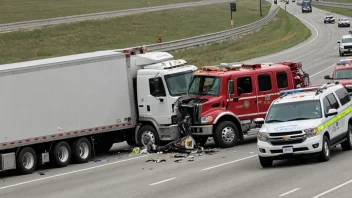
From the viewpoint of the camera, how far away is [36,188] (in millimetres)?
18797

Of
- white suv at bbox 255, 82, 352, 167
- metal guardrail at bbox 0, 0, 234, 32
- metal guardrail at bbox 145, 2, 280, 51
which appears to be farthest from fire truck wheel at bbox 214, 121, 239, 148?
metal guardrail at bbox 0, 0, 234, 32

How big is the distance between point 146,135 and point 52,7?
6592 centimetres

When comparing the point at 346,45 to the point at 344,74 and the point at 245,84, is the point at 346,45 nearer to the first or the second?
the point at 344,74

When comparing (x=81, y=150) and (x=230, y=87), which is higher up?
(x=230, y=87)

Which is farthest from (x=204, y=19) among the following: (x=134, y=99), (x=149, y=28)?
(x=134, y=99)

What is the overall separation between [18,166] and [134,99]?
477cm

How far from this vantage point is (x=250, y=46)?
2699 inches

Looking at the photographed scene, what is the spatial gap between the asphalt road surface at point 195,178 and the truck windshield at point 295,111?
1165 millimetres

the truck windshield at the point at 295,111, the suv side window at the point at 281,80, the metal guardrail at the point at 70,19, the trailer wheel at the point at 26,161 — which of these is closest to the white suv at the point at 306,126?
the truck windshield at the point at 295,111

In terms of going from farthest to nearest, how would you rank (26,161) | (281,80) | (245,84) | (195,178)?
(281,80) < (245,84) < (26,161) < (195,178)

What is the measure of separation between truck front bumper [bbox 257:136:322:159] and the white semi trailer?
564 centimetres

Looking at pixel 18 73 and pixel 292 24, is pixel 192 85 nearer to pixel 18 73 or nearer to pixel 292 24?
pixel 18 73

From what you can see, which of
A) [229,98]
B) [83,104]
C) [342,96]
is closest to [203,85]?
[229,98]

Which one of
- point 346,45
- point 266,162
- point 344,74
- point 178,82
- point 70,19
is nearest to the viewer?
point 266,162
